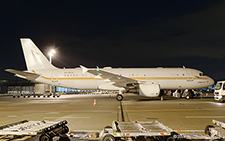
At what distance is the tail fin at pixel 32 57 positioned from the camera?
70.8 ft

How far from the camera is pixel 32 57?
72.3 feet

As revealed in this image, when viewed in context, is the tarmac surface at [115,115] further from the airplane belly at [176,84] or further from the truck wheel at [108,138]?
the airplane belly at [176,84]

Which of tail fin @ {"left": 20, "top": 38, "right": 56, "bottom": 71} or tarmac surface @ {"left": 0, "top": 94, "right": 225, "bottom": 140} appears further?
tail fin @ {"left": 20, "top": 38, "right": 56, "bottom": 71}

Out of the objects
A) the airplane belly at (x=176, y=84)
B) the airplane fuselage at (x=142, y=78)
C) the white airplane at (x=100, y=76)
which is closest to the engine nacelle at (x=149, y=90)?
the white airplane at (x=100, y=76)

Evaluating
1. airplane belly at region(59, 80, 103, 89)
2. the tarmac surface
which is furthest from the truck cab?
airplane belly at region(59, 80, 103, 89)

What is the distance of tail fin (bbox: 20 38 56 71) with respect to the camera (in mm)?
21594

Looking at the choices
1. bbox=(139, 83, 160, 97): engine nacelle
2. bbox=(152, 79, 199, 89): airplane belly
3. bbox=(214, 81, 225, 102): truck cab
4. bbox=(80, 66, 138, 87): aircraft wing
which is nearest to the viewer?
bbox=(214, 81, 225, 102): truck cab

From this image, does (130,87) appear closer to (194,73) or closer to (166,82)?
(166,82)

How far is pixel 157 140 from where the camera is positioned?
4.41 meters

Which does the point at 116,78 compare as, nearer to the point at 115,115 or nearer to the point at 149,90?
the point at 149,90

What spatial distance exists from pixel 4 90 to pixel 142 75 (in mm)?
69641

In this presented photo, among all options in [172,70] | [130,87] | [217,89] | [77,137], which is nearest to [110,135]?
[77,137]

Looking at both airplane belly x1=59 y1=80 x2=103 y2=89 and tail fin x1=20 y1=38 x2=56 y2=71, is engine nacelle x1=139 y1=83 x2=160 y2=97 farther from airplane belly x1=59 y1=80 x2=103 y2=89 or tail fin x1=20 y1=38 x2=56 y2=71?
tail fin x1=20 y1=38 x2=56 y2=71

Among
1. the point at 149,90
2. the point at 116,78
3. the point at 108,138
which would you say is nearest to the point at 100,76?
the point at 116,78
